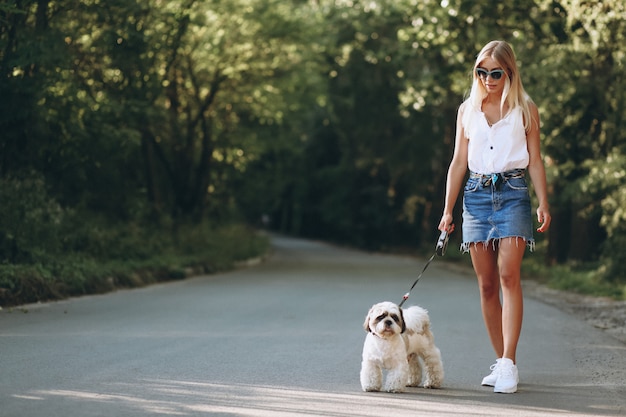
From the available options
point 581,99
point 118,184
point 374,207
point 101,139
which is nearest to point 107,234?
point 101,139

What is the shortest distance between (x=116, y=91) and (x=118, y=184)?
230cm

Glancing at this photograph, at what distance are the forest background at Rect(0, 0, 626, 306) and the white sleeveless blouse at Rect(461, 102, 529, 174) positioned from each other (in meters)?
0.99

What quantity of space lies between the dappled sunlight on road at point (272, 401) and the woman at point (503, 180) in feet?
1.75

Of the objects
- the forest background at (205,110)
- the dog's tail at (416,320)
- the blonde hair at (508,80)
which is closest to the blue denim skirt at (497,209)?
the blonde hair at (508,80)

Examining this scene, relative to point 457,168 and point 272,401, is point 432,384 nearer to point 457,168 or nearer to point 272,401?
point 272,401

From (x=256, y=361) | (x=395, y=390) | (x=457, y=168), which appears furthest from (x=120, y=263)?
(x=395, y=390)

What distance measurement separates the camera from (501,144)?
23.3 feet

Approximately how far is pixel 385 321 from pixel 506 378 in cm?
98

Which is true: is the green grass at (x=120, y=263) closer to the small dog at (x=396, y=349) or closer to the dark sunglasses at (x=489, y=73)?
the small dog at (x=396, y=349)

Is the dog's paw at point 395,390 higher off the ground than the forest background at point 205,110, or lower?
lower

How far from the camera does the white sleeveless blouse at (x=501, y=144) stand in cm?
710

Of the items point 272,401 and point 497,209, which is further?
point 497,209

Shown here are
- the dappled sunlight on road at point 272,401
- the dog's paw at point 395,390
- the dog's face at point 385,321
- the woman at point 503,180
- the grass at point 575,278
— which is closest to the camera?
the dappled sunlight on road at point 272,401

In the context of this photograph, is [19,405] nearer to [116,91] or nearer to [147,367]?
[147,367]
